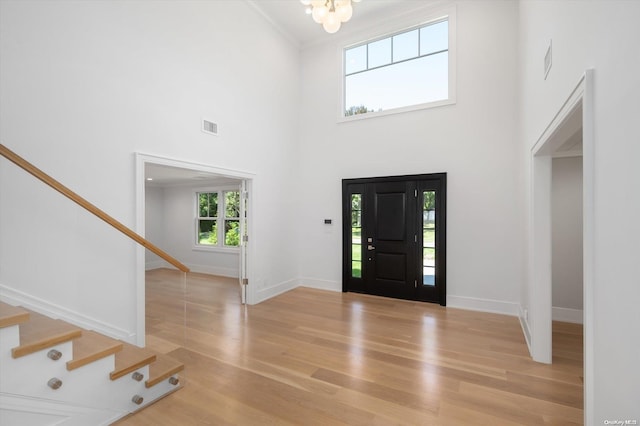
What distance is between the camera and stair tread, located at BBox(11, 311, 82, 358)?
180 centimetres

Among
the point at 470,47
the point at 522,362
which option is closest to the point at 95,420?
the point at 522,362

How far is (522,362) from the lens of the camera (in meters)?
3.12

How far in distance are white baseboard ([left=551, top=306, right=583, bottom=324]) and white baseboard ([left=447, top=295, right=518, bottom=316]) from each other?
50 cm

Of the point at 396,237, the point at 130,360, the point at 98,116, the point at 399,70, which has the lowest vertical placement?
the point at 130,360

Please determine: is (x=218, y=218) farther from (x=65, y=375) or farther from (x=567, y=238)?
(x=567, y=238)

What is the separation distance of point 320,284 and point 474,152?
12.7 ft

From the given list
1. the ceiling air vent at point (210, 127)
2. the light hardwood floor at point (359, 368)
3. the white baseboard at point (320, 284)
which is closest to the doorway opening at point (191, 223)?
the white baseboard at point (320, 284)

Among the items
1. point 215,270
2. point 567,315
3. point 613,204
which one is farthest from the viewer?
point 215,270

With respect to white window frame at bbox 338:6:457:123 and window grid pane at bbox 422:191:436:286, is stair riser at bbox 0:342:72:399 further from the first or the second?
white window frame at bbox 338:6:457:123

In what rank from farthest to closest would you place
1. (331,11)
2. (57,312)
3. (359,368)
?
1. (331,11)
2. (359,368)
3. (57,312)

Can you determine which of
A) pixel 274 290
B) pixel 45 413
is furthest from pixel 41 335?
pixel 274 290

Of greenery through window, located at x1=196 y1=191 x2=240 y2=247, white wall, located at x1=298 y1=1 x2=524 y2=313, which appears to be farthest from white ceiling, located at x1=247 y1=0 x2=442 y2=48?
greenery through window, located at x1=196 y1=191 x2=240 y2=247

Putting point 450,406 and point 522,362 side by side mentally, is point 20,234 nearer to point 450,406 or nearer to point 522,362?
point 450,406

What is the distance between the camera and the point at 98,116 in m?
3.01
